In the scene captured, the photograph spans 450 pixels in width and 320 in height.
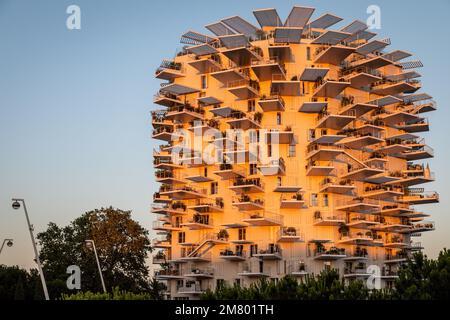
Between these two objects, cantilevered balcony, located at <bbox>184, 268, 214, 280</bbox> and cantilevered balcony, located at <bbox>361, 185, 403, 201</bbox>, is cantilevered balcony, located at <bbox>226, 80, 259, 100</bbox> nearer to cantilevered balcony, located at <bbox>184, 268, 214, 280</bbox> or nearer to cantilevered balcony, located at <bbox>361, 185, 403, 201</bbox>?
cantilevered balcony, located at <bbox>361, 185, 403, 201</bbox>

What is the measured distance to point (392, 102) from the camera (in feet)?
287

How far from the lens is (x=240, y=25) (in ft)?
278

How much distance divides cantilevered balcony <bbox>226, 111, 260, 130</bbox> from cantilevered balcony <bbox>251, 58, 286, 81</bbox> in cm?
537

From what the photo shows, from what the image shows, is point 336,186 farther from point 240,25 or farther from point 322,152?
point 240,25

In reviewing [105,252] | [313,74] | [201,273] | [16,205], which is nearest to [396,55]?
[313,74]

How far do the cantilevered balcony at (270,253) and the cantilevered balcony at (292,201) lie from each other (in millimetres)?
4990

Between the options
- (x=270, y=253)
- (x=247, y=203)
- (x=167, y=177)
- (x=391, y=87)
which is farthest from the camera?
(x=167, y=177)

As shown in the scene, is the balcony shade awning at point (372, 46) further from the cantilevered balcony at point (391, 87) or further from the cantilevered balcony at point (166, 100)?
the cantilevered balcony at point (166, 100)

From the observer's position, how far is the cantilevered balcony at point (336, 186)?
8081cm

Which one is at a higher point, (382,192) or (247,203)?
(382,192)

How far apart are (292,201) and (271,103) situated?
40.6 feet

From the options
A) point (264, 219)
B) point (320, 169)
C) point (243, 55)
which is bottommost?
point (264, 219)

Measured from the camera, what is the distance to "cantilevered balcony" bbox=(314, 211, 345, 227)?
263ft
